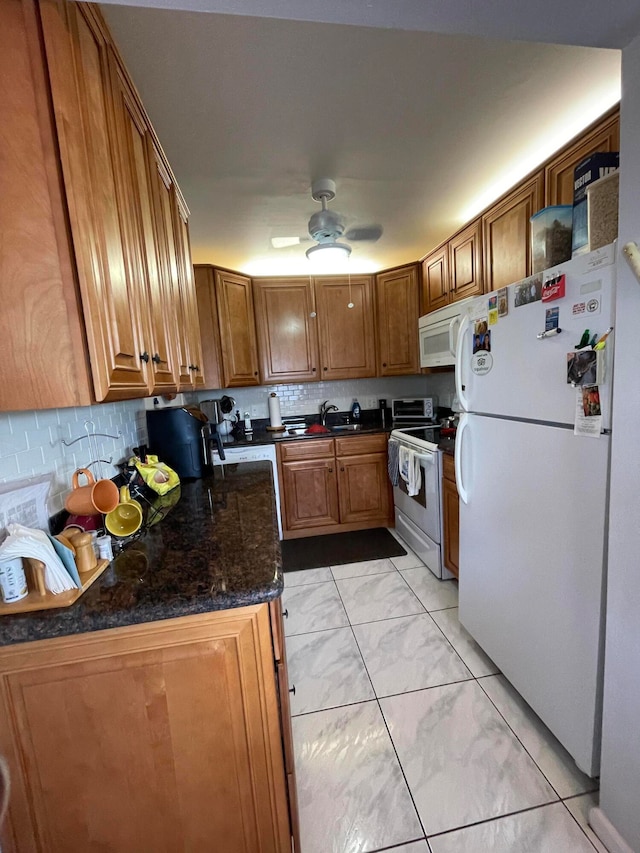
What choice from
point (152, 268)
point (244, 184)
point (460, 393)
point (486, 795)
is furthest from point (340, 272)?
point (486, 795)

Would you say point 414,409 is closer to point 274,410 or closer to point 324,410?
point 324,410

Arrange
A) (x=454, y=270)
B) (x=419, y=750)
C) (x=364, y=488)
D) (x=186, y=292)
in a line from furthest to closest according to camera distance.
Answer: (x=364, y=488) → (x=454, y=270) → (x=186, y=292) → (x=419, y=750)

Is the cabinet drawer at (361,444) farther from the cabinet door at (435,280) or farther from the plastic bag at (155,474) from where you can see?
the plastic bag at (155,474)

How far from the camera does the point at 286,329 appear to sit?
3.22 metres

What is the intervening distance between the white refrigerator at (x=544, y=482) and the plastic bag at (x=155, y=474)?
4.49ft

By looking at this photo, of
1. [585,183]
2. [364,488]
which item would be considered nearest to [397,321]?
[364,488]

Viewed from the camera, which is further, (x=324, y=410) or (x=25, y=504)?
(x=324, y=410)

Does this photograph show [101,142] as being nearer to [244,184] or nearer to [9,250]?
[9,250]

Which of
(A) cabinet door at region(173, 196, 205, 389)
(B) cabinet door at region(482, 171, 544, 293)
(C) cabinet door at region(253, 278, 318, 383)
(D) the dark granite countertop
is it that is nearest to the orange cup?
(D) the dark granite countertop

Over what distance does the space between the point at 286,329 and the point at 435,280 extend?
1.31 m

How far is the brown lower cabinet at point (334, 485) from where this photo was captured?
3025 millimetres

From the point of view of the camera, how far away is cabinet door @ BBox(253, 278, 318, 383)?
3.17 m

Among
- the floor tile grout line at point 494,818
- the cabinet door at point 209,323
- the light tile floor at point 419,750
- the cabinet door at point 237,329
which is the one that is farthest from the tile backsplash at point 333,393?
the floor tile grout line at point 494,818

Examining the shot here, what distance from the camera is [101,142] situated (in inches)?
35.3
